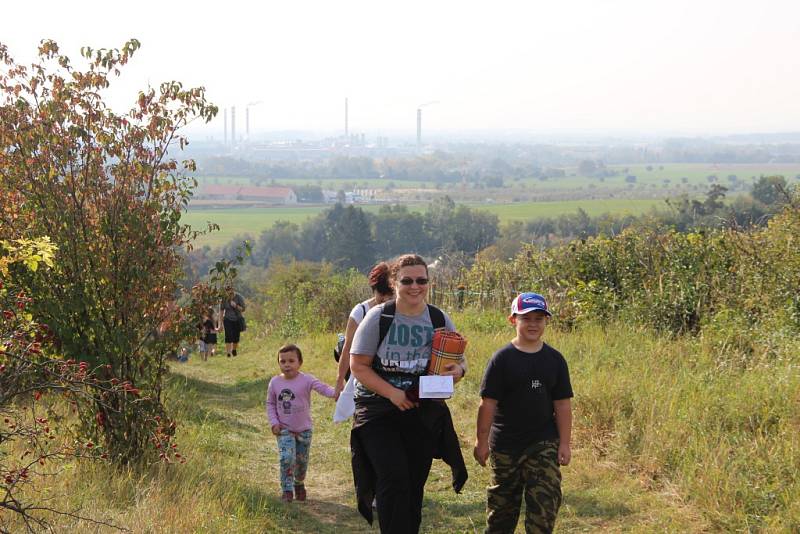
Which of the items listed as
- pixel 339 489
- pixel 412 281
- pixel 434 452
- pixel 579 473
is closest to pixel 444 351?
pixel 412 281

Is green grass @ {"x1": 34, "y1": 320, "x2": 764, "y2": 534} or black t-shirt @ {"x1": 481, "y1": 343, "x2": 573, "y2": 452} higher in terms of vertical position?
black t-shirt @ {"x1": 481, "y1": 343, "x2": 573, "y2": 452}

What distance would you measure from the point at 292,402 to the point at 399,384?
2.21m

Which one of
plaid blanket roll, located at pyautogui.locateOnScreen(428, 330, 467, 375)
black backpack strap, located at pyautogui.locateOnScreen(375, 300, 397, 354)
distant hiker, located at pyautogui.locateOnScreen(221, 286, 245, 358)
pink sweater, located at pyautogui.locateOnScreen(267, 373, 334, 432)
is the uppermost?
black backpack strap, located at pyautogui.locateOnScreen(375, 300, 397, 354)

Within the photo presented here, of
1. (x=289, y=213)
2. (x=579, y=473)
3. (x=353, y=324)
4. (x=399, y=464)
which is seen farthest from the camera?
(x=289, y=213)

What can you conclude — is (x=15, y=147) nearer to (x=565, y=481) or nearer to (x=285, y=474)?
(x=285, y=474)

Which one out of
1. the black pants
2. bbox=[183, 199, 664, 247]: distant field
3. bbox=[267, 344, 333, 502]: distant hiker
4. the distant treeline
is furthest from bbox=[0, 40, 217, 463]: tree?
bbox=[183, 199, 664, 247]: distant field

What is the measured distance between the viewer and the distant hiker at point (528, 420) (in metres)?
5.08

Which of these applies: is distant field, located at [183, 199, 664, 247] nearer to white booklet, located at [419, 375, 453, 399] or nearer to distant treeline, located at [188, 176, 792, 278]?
distant treeline, located at [188, 176, 792, 278]

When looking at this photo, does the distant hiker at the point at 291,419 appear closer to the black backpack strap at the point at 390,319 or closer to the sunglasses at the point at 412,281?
the black backpack strap at the point at 390,319

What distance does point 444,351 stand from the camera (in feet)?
16.5

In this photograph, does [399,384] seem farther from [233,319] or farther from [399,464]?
[233,319]

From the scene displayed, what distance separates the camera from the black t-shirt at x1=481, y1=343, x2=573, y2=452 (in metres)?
5.11

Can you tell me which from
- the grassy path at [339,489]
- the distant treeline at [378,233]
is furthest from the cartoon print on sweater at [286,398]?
the distant treeline at [378,233]

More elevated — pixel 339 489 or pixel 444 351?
pixel 444 351
